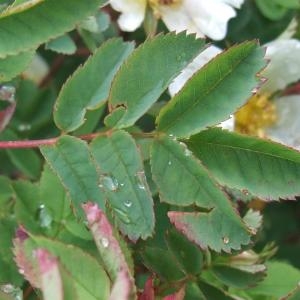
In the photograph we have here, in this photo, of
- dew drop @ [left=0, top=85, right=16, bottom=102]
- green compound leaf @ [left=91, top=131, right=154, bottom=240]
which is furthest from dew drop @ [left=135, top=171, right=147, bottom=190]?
dew drop @ [left=0, top=85, right=16, bottom=102]

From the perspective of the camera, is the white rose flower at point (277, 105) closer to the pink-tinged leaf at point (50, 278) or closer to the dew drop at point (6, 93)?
the dew drop at point (6, 93)

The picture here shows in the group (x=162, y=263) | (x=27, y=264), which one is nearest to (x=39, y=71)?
(x=162, y=263)

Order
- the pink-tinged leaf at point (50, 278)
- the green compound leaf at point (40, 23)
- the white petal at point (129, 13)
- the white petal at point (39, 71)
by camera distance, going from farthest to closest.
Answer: the white petal at point (39, 71), the white petal at point (129, 13), the green compound leaf at point (40, 23), the pink-tinged leaf at point (50, 278)

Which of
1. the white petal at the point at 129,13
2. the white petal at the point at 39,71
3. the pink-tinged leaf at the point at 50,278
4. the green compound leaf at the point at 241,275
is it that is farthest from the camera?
the white petal at the point at 39,71

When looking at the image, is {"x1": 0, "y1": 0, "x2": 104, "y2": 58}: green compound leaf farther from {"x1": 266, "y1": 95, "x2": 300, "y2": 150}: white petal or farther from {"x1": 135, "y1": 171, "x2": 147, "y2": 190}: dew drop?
{"x1": 266, "y1": 95, "x2": 300, "y2": 150}: white petal

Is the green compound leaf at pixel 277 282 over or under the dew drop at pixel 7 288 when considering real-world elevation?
under

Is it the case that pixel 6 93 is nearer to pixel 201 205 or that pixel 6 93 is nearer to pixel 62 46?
pixel 62 46

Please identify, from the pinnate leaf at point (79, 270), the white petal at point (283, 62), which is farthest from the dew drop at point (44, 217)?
the white petal at point (283, 62)
